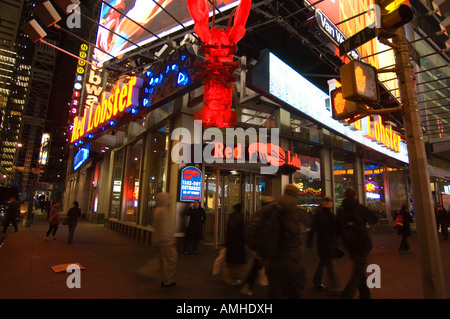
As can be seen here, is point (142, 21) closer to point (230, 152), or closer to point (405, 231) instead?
point (230, 152)

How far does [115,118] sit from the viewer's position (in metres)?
11.1

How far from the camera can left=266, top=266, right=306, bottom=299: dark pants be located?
10.7 feet

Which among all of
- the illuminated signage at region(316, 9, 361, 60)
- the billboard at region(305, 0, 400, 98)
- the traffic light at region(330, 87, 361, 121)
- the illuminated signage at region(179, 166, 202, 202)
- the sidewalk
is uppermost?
the billboard at region(305, 0, 400, 98)

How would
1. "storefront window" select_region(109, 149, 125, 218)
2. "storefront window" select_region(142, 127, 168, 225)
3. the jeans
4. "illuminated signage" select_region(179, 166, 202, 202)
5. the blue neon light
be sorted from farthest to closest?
1. "storefront window" select_region(109, 149, 125, 218)
2. "storefront window" select_region(142, 127, 168, 225)
3. "illuminated signage" select_region(179, 166, 202, 202)
4. the blue neon light
5. the jeans

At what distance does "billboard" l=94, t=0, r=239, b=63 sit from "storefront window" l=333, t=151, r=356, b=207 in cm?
1097

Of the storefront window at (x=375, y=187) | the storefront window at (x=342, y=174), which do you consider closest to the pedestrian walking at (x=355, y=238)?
the storefront window at (x=342, y=174)

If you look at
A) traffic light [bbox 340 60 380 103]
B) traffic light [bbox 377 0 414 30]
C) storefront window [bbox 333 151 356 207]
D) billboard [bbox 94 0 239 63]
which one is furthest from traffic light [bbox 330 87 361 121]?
storefront window [bbox 333 151 356 207]

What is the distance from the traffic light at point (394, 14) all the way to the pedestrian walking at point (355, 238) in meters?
2.80

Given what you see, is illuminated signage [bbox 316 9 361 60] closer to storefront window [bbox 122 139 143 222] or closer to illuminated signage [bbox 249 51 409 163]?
illuminated signage [bbox 249 51 409 163]

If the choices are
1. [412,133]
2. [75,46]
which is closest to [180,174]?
[412,133]

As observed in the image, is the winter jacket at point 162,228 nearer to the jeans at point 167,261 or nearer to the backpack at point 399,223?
the jeans at point 167,261

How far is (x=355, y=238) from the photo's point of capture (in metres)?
3.97

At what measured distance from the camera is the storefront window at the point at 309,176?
43.8ft
